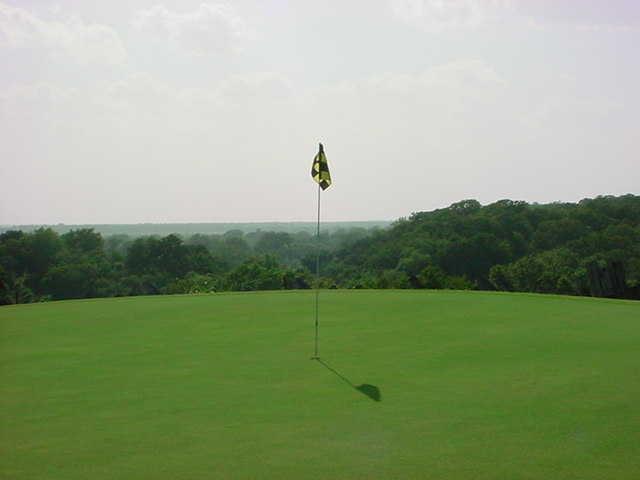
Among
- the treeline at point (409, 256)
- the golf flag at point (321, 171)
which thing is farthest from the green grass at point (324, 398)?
the treeline at point (409, 256)

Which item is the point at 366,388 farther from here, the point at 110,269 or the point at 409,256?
the point at 110,269

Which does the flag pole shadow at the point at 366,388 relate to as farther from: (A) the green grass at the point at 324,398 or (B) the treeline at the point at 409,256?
(B) the treeline at the point at 409,256

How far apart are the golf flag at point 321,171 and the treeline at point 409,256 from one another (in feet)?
76.1

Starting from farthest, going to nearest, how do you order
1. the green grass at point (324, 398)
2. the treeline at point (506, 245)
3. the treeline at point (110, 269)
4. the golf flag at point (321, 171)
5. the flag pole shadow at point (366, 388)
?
the treeline at point (110, 269)
the treeline at point (506, 245)
the golf flag at point (321, 171)
the flag pole shadow at point (366, 388)
the green grass at point (324, 398)

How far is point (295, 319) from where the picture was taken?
10.7 metres

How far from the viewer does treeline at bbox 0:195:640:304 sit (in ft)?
122

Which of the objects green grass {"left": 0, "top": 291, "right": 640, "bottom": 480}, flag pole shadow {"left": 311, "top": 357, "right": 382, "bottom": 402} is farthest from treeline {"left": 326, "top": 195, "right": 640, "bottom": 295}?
flag pole shadow {"left": 311, "top": 357, "right": 382, "bottom": 402}

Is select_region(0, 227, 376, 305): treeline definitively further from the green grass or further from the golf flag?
the golf flag

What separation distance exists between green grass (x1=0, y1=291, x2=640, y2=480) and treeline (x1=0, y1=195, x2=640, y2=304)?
22139 mm

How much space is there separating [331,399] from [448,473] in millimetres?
1769

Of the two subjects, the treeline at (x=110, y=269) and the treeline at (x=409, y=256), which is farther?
the treeline at (x=110, y=269)

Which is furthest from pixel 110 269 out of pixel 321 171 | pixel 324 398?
pixel 324 398

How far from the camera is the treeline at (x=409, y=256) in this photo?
3709 cm

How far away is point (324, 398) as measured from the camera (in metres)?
5.76
